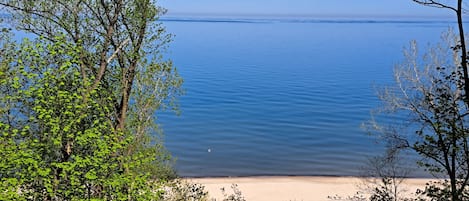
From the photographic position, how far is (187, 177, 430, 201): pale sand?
35844 millimetres

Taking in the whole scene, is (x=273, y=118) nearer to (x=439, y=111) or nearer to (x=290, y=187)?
(x=290, y=187)

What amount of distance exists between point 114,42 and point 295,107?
49.7 metres

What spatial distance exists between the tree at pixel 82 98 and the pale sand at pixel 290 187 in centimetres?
1481

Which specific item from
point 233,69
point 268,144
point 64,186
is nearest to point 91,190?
point 64,186

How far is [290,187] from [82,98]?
25.8 m

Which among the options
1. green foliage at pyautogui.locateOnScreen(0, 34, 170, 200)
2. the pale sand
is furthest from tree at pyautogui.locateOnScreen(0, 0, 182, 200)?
the pale sand

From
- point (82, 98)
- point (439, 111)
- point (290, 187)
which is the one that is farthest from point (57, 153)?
point (290, 187)

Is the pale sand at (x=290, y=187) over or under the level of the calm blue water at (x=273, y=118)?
under

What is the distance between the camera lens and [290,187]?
38156 mm

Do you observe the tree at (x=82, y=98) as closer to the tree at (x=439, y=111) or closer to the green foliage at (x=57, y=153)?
the green foliage at (x=57, y=153)

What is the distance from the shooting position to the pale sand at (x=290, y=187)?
118 ft

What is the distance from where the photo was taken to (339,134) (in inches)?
2147

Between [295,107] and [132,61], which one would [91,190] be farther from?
[295,107]

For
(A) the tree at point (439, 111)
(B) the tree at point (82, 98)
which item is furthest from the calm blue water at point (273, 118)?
(B) the tree at point (82, 98)
